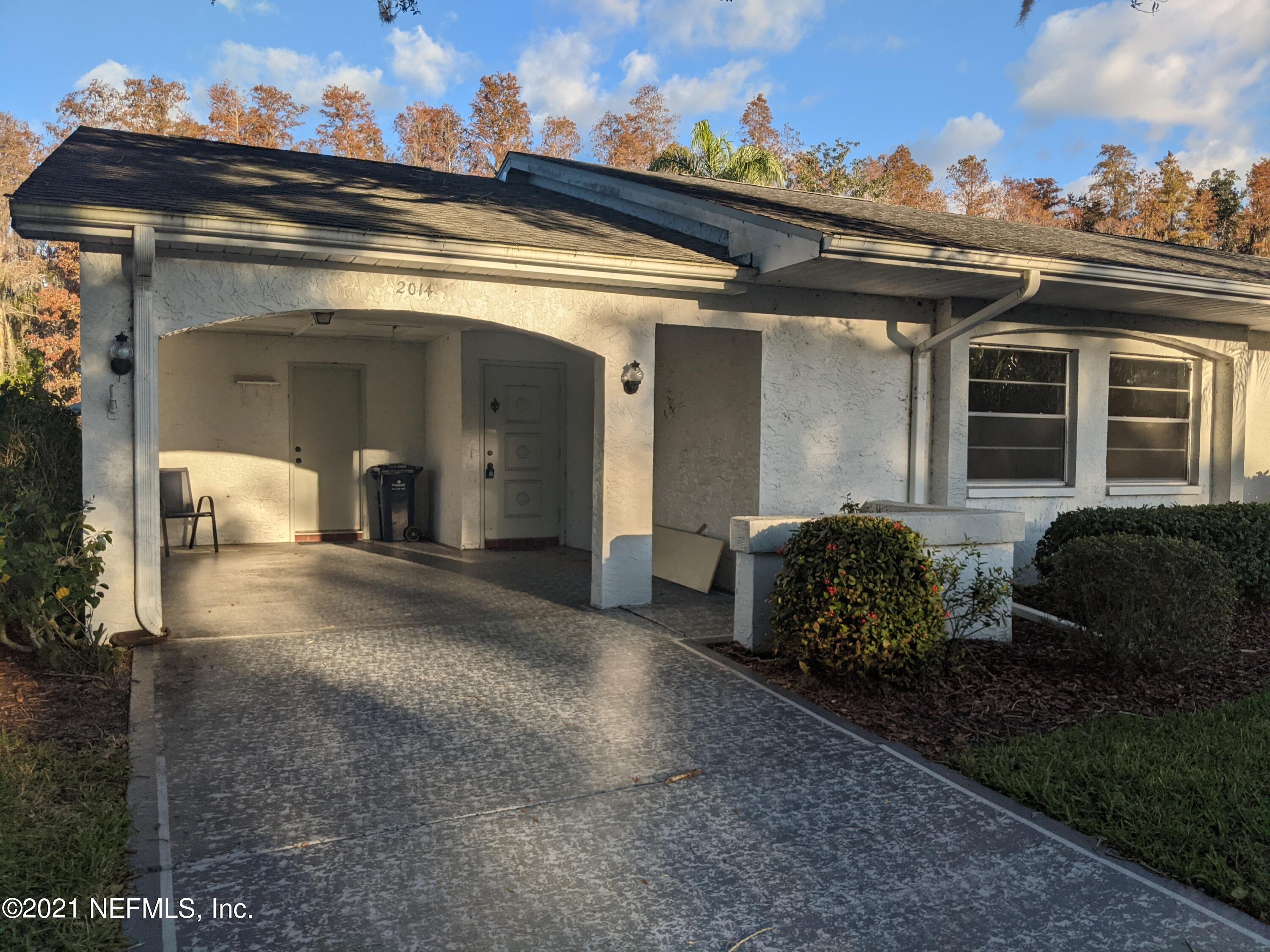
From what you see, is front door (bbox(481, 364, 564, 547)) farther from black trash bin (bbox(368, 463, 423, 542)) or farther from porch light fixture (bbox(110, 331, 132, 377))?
porch light fixture (bbox(110, 331, 132, 377))

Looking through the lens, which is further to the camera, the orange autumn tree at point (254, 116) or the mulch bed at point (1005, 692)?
the orange autumn tree at point (254, 116)

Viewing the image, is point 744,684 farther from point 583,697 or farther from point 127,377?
point 127,377

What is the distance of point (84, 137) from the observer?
9.28 meters

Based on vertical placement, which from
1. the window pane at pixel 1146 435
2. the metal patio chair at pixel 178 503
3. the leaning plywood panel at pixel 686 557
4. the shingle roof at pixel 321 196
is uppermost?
the shingle roof at pixel 321 196

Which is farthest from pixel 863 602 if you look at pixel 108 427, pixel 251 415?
pixel 251 415

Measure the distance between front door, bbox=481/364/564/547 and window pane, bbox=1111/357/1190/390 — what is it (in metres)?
6.53

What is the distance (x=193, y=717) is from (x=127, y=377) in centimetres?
260

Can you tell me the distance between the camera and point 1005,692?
5.80m

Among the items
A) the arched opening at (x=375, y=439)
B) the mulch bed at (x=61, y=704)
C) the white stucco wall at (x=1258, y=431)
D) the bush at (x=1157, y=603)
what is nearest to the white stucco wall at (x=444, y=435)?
the arched opening at (x=375, y=439)

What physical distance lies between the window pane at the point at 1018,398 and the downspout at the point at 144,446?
290 inches

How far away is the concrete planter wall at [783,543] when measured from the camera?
662 centimetres

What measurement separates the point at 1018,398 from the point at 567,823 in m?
7.61

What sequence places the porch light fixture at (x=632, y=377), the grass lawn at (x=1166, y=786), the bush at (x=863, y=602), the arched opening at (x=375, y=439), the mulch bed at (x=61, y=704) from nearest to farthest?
1. the grass lawn at (x=1166, y=786)
2. the mulch bed at (x=61, y=704)
3. the bush at (x=863, y=602)
4. the porch light fixture at (x=632, y=377)
5. the arched opening at (x=375, y=439)

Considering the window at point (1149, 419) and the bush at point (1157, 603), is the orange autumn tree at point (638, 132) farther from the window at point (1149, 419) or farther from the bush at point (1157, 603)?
the bush at point (1157, 603)
